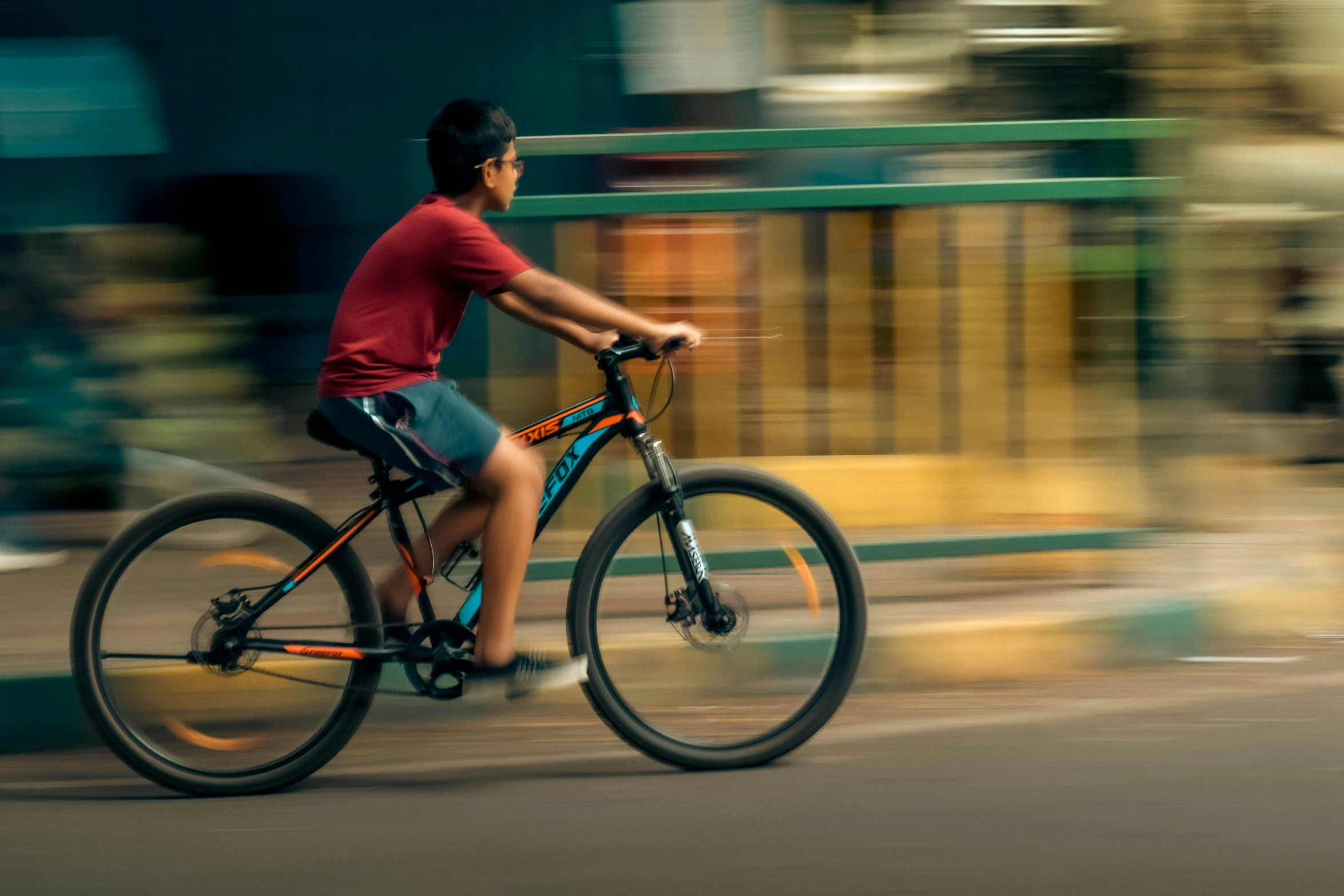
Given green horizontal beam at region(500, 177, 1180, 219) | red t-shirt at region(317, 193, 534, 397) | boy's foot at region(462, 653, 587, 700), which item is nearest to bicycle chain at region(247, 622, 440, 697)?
boy's foot at region(462, 653, 587, 700)

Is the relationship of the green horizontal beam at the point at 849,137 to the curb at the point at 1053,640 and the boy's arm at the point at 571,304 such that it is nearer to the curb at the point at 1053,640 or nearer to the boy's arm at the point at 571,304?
the boy's arm at the point at 571,304

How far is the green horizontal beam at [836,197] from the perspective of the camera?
4930 millimetres

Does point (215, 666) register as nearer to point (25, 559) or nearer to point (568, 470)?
point (568, 470)

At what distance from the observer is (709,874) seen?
3344 mm

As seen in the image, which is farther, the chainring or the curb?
the curb

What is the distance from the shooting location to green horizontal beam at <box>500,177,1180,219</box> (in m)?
4.93

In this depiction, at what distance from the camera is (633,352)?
3.89 meters

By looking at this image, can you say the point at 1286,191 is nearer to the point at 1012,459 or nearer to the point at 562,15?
the point at 1012,459

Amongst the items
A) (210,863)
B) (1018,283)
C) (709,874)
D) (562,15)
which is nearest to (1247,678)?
(1018,283)

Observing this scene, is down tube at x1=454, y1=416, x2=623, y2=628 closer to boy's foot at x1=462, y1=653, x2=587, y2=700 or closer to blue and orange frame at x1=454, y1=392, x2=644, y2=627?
blue and orange frame at x1=454, y1=392, x2=644, y2=627

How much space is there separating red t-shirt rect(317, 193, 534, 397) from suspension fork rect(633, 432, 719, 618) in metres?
0.57

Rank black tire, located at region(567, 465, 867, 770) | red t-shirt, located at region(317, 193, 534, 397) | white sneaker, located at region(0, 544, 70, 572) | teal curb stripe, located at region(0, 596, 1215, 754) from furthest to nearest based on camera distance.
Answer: white sneaker, located at region(0, 544, 70, 572), teal curb stripe, located at region(0, 596, 1215, 754), black tire, located at region(567, 465, 867, 770), red t-shirt, located at region(317, 193, 534, 397)

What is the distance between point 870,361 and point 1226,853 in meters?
2.19

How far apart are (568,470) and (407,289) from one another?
602 millimetres
